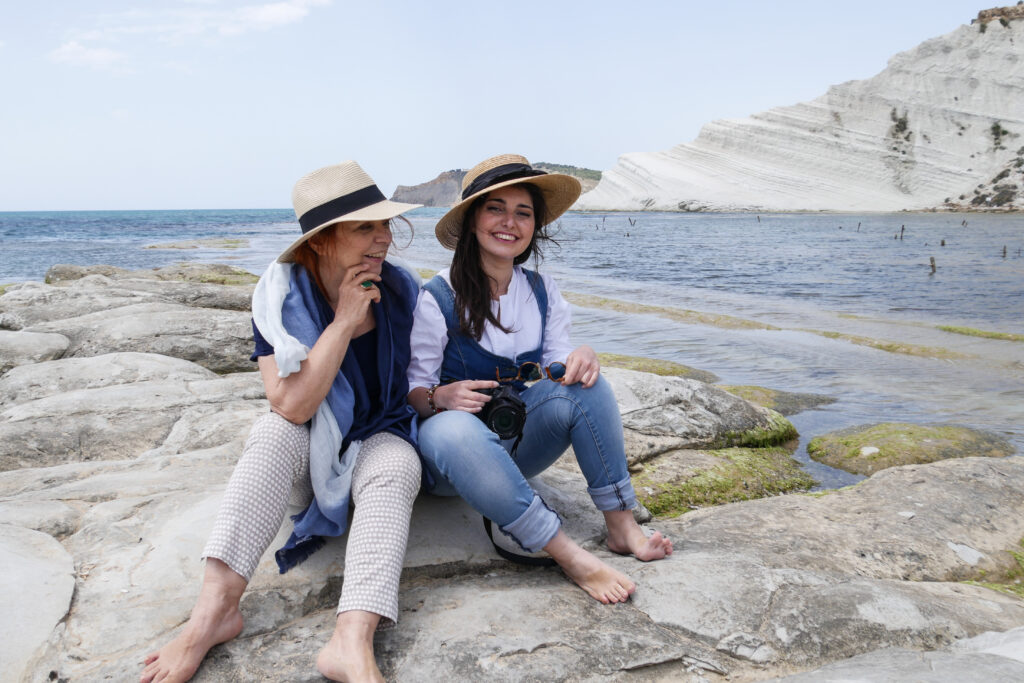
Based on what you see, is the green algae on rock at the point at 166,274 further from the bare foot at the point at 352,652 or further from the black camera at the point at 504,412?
the bare foot at the point at 352,652

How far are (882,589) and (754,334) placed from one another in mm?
8593

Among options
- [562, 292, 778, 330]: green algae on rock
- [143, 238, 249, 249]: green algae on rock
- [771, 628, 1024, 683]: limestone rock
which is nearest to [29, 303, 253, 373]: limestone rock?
[771, 628, 1024, 683]: limestone rock

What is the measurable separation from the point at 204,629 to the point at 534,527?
103 centimetres

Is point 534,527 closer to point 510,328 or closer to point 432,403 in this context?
point 432,403

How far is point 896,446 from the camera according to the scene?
493 centimetres

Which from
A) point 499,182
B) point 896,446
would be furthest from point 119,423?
point 896,446

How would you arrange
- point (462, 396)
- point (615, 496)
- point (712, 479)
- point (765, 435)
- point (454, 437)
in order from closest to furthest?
point (454, 437)
point (462, 396)
point (615, 496)
point (712, 479)
point (765, 435)

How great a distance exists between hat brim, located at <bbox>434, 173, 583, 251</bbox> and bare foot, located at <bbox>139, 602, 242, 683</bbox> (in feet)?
4.84

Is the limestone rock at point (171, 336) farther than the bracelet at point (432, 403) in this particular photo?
Yes

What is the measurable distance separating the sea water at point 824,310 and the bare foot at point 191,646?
141cm

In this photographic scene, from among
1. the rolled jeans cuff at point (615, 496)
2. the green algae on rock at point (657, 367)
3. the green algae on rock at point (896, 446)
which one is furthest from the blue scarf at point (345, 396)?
the green algae on rock at point (657, 367)

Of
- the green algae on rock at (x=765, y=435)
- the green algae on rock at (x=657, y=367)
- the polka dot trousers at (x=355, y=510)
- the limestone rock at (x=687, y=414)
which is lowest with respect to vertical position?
the green algae on rock at (x=657, y=367)

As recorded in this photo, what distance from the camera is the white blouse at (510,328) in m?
2.69

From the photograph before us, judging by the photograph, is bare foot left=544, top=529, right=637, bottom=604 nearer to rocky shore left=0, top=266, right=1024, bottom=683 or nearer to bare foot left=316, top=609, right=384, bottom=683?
rocky shore left=0, top=266, right=1024, bottom=683
